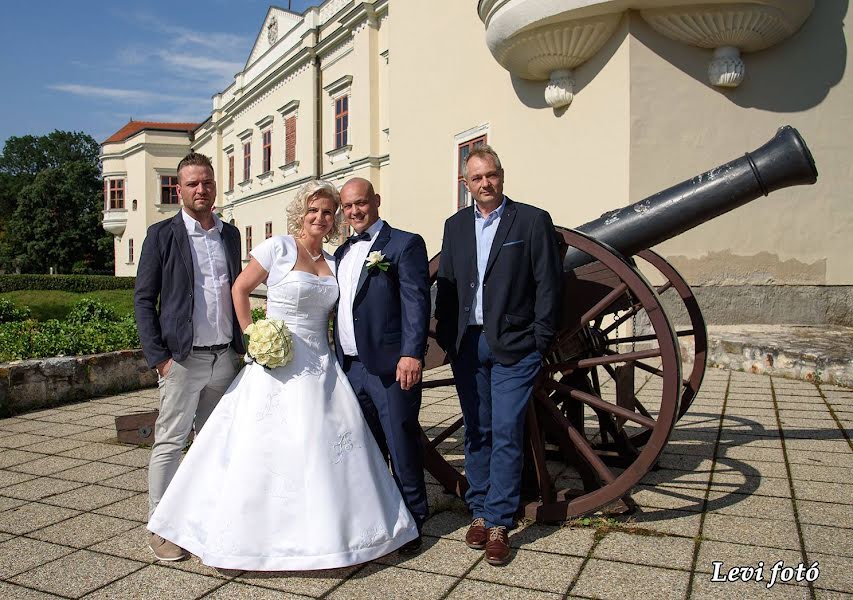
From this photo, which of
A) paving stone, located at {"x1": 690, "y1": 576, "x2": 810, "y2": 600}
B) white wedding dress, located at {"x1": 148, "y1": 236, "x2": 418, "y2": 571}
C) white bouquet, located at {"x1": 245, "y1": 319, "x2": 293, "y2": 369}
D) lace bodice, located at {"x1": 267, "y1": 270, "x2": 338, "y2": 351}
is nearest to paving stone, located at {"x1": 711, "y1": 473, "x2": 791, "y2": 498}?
paving stone, located at {"x1": 690, "y1": 576, "x2": 810, "y2": 600}

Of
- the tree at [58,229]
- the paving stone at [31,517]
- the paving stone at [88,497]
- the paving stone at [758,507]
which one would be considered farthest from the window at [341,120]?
the tree at [58,229]

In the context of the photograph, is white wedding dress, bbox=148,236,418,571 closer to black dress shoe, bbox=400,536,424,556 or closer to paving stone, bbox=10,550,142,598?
black dress shoe, bbox=400,536,424,556

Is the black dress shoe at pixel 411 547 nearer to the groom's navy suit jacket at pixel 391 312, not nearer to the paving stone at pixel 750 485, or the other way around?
the groom's navy suit jacket at pixel 391 312

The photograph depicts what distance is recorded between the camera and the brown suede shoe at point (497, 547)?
2943 mm

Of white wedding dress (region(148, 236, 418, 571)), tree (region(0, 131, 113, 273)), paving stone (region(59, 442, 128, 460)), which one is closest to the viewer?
white wedding dress (region(148, 236, 418, 571))

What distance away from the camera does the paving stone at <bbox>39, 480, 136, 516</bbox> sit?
379 cm

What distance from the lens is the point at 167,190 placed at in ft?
116

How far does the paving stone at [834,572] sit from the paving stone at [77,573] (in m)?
2.73

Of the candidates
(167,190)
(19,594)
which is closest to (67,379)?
(19,594)

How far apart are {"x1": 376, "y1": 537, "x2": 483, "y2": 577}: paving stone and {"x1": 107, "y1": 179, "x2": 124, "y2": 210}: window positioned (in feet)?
124

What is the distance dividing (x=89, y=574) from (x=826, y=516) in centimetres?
336

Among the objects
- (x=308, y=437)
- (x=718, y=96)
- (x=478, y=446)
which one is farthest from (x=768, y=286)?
(x=308, y=437)

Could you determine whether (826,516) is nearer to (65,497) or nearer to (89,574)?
(89,574)

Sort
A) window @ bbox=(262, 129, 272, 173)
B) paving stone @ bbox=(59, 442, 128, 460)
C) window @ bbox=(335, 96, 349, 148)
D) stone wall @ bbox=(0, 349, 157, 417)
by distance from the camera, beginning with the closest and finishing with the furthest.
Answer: paving stone @ bbox=(59, 442, 128, 460), stone wall @ bbox=(0, 349, 157, 417), window @ bbox=(335, 96, 349, 148), window @ bbox=(262, 129, 272, 173)
